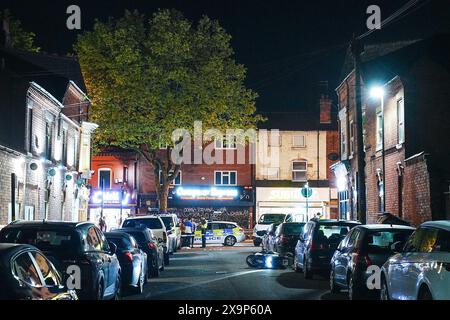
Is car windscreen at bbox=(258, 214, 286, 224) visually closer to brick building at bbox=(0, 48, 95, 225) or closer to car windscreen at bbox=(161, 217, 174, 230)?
brick building at bbox=(0, 48, 95, 225)

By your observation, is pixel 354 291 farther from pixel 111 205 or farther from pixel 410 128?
pixel 111 205

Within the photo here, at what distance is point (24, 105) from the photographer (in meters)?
32.3

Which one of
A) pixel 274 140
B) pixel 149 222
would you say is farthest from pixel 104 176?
pixel 149 222

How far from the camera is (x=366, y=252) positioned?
15492 mm

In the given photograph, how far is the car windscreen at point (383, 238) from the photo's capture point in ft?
51.0

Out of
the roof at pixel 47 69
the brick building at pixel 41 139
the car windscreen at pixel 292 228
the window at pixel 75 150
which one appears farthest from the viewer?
the window at pixel 75 150

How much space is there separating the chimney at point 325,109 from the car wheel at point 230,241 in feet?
59.2

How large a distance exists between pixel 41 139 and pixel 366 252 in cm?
2263

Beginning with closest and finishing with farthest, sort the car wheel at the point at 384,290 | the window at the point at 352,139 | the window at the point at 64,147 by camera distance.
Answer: the car wheel at the point at 384,290 < the window at the point at 352,139 < the window at the point at 64,147

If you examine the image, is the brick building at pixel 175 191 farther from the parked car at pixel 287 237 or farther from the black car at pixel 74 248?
the black car at pixel 74 248

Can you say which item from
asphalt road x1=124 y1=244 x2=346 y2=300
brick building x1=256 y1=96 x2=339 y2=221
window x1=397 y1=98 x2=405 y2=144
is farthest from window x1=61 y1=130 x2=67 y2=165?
brick building x1=256 y1=96 x2=339 y2=221

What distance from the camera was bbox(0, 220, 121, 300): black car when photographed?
518 inches

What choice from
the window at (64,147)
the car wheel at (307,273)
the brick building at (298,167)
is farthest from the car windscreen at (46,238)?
the brick building at (298,167)

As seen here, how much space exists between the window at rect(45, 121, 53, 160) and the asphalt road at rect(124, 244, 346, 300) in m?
10.9
